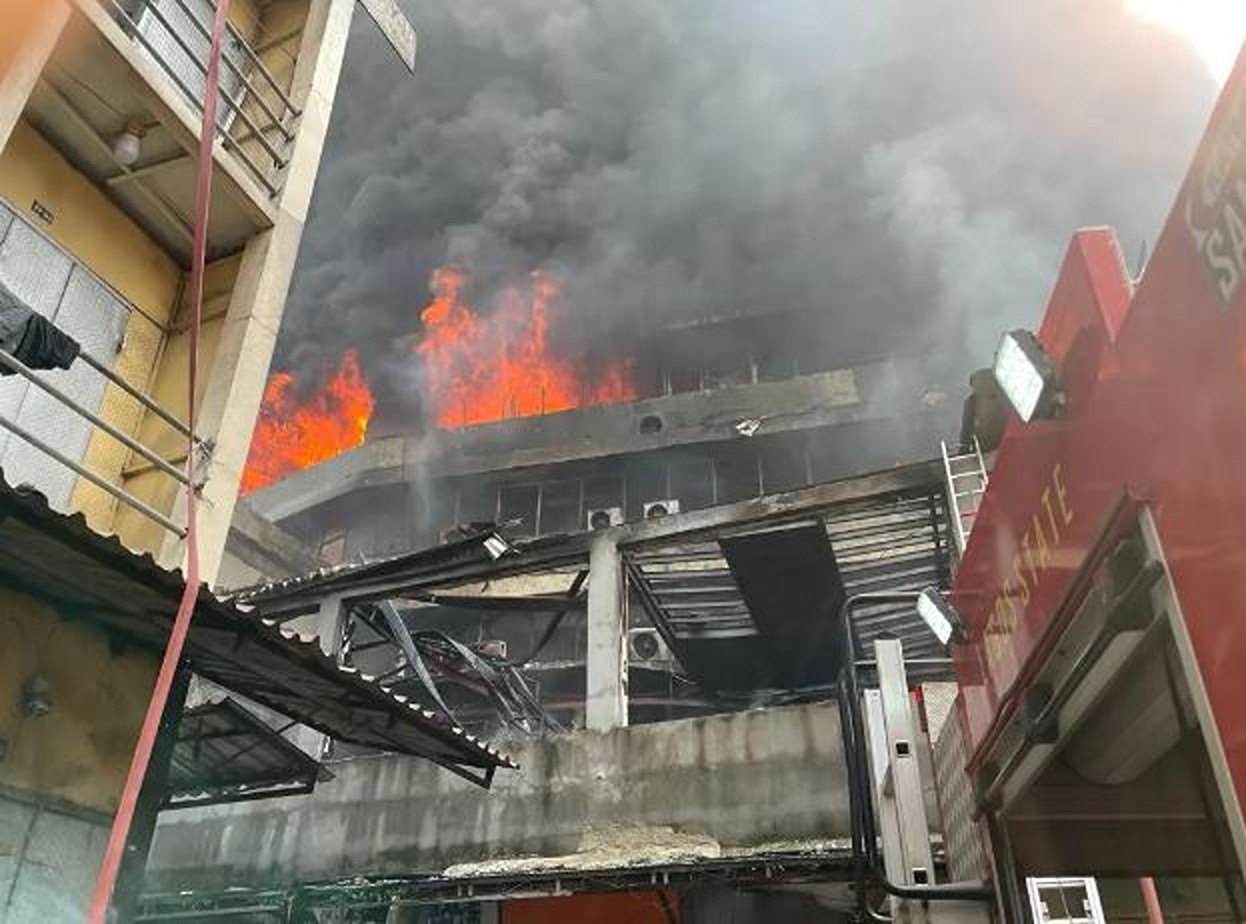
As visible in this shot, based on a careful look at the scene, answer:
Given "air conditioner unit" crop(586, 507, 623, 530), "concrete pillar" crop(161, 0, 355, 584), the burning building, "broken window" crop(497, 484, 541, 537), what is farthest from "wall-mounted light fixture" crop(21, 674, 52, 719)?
"broken window" crop(497, 484, 541, 537)

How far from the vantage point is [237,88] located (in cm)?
910

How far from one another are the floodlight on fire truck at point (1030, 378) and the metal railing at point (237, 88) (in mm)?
7036

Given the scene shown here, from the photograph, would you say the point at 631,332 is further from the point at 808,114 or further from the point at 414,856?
the point at 414,856

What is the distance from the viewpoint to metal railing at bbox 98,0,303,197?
8008 millimetres

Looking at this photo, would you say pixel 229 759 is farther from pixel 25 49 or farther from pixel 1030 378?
pixel 1030 378

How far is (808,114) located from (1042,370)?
118 ft

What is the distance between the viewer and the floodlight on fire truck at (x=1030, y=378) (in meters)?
2.90

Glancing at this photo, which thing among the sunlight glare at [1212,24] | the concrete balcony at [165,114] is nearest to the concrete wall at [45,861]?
the concrete balcony at [165,114]

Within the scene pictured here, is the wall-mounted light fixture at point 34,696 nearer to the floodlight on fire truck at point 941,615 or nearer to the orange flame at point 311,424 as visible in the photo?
the floodlight on fire truck at point 941,615

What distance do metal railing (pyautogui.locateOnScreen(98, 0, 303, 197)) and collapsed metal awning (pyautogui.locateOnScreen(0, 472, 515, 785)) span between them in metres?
4.19

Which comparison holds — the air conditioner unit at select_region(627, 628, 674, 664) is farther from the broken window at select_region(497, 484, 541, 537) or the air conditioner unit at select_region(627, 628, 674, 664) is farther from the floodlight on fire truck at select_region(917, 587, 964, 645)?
the floodlight on fire truck at select_region(917, 587, 964, 645)

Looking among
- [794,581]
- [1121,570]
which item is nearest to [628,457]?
[794,581]

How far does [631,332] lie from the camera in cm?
3584

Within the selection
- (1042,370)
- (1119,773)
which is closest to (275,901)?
(1119,773)
